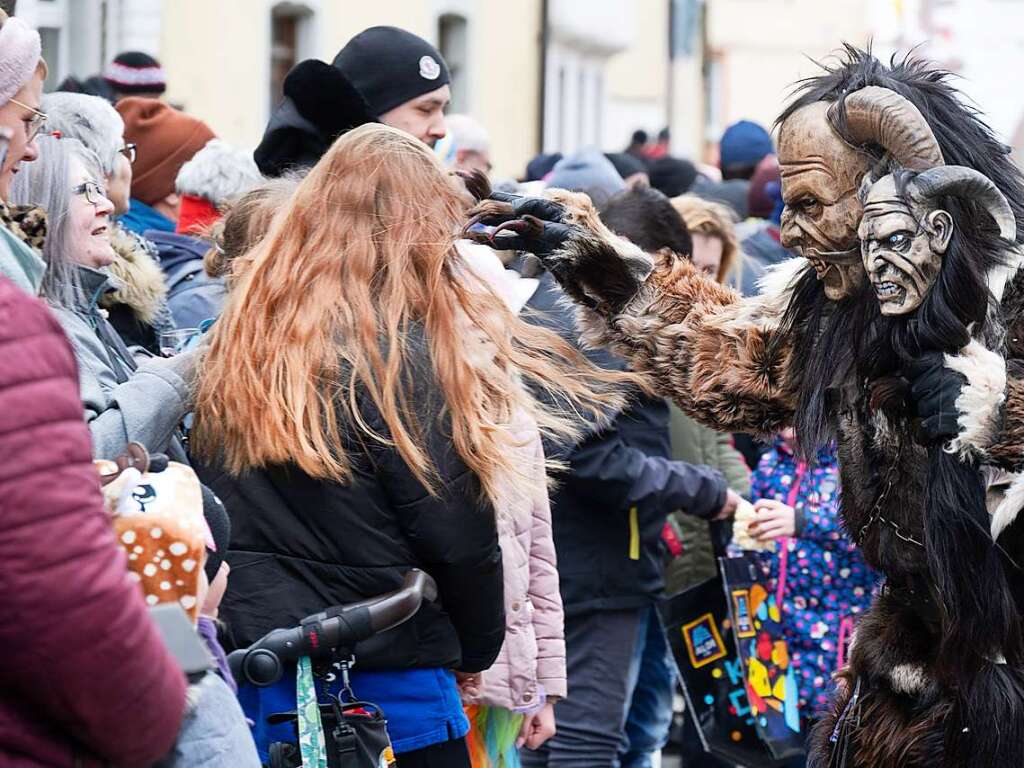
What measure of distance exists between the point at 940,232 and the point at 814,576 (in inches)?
95.3

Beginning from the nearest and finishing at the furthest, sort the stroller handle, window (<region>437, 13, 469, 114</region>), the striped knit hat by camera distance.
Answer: the stroller handle, the striped knit hat, window (<region>437, 13, 469, 114</region>)

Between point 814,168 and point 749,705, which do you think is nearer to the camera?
point 814,168

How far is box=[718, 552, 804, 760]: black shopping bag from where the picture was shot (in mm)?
5281

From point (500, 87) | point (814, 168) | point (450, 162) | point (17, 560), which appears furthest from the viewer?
point (500, 87)

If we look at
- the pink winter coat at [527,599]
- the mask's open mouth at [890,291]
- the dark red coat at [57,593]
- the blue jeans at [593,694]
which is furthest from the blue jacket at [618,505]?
the dark red coat at [57,593]

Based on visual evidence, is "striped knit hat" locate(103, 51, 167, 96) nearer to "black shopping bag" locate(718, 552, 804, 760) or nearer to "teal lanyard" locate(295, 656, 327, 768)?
"black shopping bag" locate(718, 552, 804, 760)

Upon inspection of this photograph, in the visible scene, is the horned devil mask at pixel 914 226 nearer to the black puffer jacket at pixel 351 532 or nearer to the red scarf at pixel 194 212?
the black puffer jacket at pixel 351 532

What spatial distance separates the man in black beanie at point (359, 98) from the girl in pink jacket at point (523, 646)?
35.2 inches

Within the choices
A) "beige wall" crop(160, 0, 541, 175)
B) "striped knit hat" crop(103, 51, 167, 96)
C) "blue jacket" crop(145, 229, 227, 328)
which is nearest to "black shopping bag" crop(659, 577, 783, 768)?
"blue jacket" crop(145, 229, 227, 328)

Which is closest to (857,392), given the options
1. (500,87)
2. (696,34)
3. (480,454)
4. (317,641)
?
(480,454)

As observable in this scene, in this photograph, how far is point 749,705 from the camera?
5.34 meters

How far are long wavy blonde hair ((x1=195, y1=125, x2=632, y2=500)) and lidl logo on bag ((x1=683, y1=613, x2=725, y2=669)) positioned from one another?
1.94 metres

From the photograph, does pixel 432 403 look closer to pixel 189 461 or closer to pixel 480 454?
pixel 480 454

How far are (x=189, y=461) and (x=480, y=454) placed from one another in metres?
0.60
